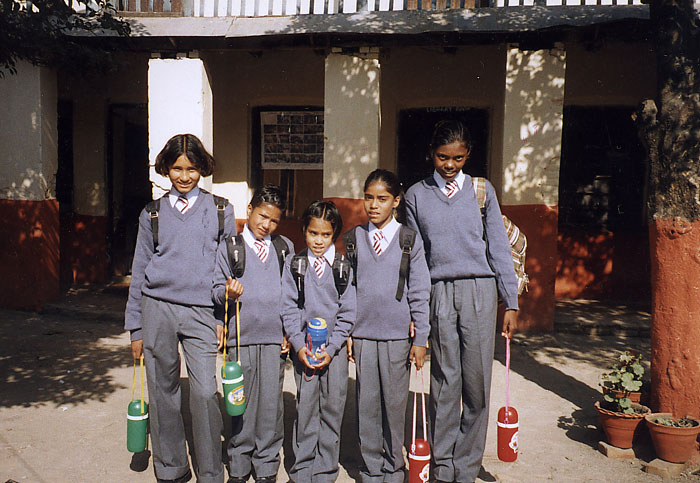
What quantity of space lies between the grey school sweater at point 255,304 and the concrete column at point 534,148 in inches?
165

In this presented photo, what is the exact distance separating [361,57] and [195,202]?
14.0ft

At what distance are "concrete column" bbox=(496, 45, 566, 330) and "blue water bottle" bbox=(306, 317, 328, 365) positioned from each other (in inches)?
166

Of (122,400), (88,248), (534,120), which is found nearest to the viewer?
(122,400)

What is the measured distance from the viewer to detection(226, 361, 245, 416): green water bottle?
321 centimetres

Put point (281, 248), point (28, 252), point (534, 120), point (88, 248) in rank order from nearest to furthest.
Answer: point (281, 248)
point (534, 120)
point (28, 252)
point (88, 248)

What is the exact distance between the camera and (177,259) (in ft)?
10.9

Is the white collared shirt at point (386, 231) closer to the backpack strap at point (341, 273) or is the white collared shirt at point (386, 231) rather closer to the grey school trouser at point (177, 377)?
the backpack strap at point (341, 273)

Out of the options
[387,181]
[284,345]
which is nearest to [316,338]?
[284,345]

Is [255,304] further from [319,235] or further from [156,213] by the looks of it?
[156,213]

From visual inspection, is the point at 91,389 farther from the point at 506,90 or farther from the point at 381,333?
the point at 506,90

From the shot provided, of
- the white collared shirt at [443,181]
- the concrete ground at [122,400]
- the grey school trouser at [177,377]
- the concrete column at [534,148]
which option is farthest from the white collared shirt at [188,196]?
the concrete column at [534,148]

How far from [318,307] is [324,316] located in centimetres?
6

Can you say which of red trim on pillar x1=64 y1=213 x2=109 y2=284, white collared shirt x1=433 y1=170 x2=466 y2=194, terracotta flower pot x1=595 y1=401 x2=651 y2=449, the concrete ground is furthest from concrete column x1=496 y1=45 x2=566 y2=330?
red trim on pillar x1=64 y1=213 x2=109 y2=284

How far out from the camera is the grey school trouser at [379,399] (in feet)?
11.0
